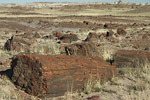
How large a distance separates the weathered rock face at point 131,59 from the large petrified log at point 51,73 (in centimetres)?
163

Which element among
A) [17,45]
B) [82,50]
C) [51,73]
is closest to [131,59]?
[82,50]

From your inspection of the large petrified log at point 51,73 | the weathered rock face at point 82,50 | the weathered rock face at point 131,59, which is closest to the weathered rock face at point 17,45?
the weathered rock face at point 82,50

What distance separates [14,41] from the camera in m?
12.9

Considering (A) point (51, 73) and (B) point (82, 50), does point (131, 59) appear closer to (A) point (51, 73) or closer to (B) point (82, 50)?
(B) point (82, 50)

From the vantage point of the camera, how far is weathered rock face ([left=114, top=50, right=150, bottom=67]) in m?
8.35

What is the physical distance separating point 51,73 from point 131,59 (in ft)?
11.3

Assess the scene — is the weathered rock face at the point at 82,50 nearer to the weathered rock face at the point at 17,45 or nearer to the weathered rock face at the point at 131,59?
the weathered rock face at the point at 131,59

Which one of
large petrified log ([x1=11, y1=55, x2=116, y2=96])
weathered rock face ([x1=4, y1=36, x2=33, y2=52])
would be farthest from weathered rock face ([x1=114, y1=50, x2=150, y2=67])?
weathered rock face ([x1=4, y1=36, x2=33, y2=52])

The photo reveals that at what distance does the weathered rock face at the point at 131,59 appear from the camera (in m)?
8.35

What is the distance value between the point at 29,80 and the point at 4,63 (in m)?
3.19

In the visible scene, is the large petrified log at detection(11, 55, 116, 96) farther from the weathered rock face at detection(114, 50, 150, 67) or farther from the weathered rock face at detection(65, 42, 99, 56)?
the weathered rock face at detection(65, 42, 99, 56)

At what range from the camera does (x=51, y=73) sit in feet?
19.2

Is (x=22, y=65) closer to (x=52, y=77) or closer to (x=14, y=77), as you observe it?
(x=14, y=77)

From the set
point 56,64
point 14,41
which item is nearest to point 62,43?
point 14,41
